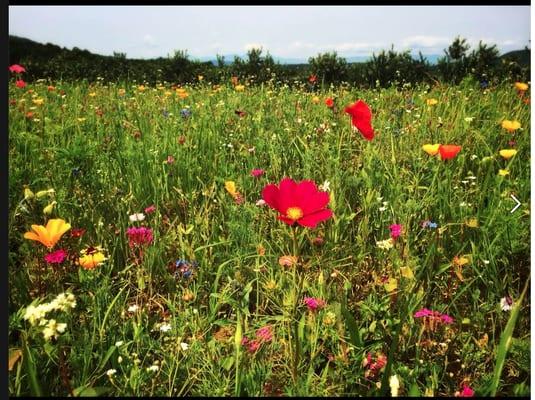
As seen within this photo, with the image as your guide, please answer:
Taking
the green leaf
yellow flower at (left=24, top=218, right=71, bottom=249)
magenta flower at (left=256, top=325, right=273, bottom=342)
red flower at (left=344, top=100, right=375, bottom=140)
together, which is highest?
red flower at (left=344, top=100, right=375, bottom=140)

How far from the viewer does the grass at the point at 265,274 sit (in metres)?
1.11

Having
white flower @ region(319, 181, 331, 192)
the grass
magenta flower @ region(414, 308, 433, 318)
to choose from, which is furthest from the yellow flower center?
white flower @ region(319, 181, 331, 192)

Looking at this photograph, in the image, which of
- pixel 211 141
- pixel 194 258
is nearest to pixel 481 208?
pixel 194 258

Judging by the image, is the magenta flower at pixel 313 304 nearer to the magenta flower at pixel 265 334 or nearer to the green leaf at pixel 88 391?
the magenta flower at pixel 265 334

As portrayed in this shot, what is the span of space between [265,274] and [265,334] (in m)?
0.28

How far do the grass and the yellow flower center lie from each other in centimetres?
13

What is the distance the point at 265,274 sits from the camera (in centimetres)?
147

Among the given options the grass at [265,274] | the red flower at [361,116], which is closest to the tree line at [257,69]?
the grass at [265,274]

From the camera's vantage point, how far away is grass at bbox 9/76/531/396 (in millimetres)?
1109

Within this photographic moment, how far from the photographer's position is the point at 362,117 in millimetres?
1281

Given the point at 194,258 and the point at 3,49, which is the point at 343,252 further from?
the point at 3,49

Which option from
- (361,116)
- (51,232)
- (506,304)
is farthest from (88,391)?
(506,304)

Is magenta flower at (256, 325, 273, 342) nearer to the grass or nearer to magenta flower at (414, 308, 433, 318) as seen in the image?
the grass

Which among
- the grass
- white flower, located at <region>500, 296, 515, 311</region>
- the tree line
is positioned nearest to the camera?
the grass
